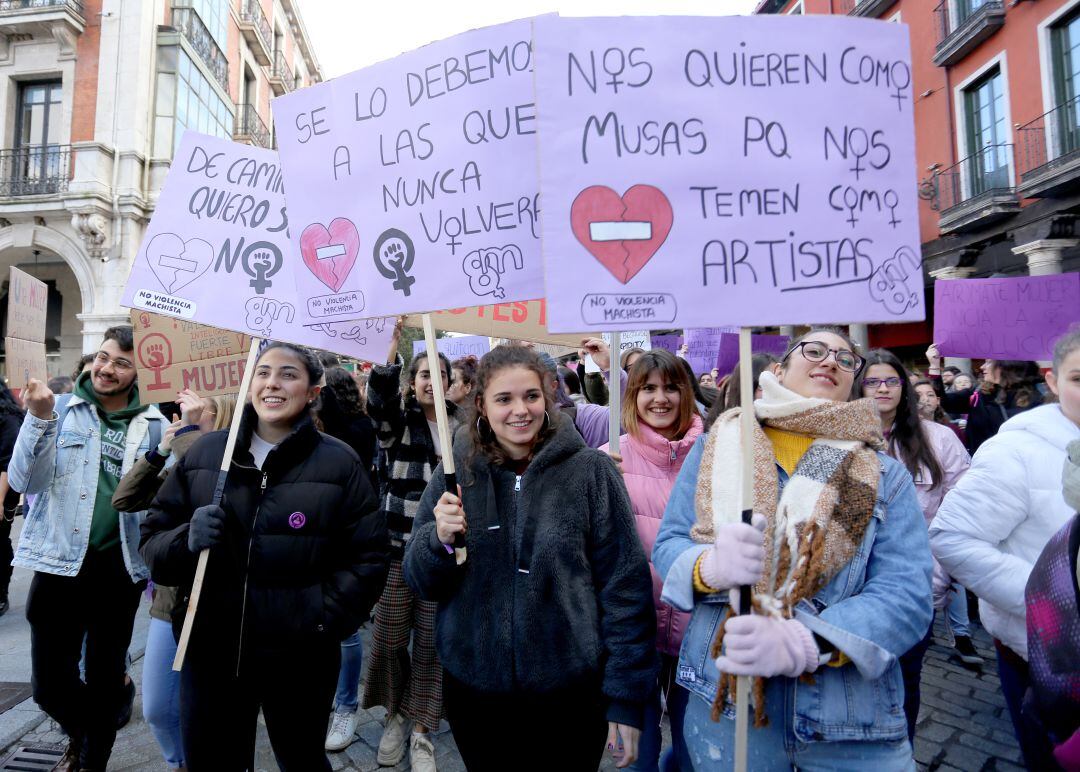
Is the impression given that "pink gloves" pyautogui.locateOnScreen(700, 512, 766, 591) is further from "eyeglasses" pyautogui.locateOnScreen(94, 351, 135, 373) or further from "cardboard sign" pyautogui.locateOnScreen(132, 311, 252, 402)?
"eyeglasses" pyautogui.locateOnScreen(94, 351, 135, 373)

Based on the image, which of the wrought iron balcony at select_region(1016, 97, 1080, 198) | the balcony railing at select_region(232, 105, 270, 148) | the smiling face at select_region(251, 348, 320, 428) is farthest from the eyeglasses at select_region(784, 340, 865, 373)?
the balcony railing at select_region(232, 105, 270, 148)

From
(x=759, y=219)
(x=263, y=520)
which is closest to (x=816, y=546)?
(x=759, y=219)

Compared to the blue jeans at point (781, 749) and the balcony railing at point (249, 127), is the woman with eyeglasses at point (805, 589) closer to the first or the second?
the blue jeans at point (781, 749)

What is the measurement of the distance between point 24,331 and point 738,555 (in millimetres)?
3527

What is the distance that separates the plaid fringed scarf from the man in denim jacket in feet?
8.65

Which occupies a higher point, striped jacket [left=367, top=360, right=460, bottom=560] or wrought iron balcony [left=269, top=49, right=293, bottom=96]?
wrought iron balcony [left=269, top=49, right=293, bottom=96]

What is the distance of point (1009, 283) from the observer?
4.51 meters

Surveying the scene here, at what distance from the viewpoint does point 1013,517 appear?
6.65 feet

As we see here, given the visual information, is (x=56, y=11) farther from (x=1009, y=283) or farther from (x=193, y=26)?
(x=1009, y=283)

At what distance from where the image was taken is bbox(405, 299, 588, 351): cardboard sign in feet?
12.7

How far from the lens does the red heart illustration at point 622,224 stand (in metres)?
1.76

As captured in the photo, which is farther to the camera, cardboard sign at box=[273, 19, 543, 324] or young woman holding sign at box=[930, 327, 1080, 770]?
cardboard sign at box=[273, 19, 543, 324]

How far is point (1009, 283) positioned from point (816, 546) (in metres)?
4.09

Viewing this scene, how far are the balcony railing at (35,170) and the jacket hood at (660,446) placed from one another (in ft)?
58.2
